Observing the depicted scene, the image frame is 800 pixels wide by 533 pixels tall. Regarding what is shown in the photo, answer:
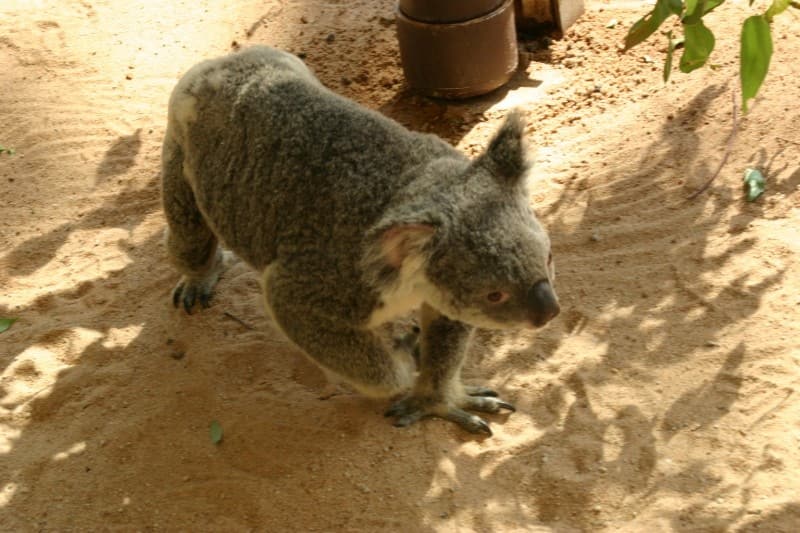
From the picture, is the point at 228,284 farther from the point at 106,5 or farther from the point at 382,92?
the point at 106,5

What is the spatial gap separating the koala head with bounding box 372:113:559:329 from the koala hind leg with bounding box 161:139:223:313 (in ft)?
4.85

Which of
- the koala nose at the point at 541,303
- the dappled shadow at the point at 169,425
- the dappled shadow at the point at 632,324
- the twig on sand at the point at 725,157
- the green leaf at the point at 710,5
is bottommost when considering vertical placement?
the dappled shadow at the point at 169,425

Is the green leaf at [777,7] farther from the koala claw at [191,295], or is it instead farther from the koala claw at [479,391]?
the koala claw at [191,295]

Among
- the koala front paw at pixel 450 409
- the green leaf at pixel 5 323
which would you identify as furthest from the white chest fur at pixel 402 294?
the green leaf at pixel 5 323

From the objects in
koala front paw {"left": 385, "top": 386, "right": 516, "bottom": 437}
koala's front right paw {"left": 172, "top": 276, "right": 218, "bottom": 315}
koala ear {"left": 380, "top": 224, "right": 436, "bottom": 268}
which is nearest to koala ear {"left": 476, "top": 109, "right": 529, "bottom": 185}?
koala ear {"left": 380, "top": 224, "right": 436, "bottom": 268}

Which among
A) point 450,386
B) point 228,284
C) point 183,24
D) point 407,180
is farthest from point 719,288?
point 183,24

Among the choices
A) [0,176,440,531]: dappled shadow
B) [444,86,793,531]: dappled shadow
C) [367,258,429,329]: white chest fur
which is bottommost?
[0,176,440,531]: dappled shadow

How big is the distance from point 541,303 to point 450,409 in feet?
3.01

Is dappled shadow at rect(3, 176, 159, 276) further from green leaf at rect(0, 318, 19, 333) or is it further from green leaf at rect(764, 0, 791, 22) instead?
green leaf at rect(764, 0, 791, 22)

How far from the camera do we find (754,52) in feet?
7.08

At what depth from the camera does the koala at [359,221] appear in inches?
108

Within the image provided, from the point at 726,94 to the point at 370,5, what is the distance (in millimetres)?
2880

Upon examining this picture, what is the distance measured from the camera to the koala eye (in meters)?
2.75

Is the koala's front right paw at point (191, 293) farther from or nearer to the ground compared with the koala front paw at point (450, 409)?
nearer to the ground
